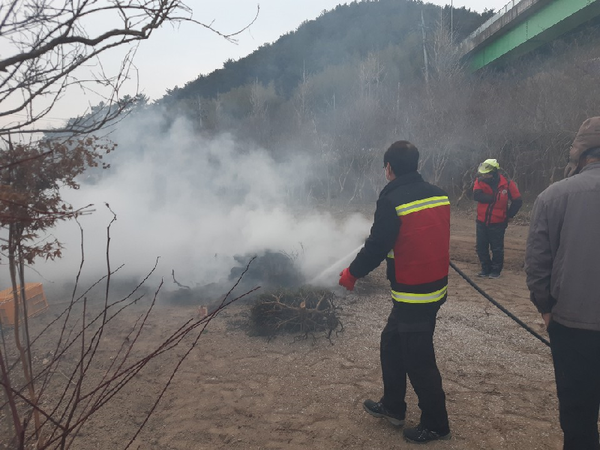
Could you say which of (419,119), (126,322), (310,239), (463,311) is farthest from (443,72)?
(126,322)

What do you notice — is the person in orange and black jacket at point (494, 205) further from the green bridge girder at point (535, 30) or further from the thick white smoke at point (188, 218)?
the green bridge girder at point (535, 30)

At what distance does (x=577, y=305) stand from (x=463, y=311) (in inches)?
142

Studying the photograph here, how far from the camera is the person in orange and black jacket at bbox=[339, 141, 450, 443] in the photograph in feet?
9.02

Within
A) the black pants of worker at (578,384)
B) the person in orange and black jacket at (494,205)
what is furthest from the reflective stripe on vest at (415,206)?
the person in orange and black jacket at (494,205)

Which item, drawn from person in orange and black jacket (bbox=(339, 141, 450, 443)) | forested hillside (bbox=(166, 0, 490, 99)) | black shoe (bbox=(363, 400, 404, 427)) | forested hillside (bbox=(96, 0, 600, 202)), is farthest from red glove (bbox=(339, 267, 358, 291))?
forested hillside (bbox=(166, 0, 490, 99))

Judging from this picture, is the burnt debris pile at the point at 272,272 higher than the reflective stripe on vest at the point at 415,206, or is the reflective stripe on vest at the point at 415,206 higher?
the reflective stripe on vest at the point at 415,206

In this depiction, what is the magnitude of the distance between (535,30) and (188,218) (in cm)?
1791

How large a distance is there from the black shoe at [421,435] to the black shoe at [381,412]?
150 millimetres

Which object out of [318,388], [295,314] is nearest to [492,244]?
[295,314]

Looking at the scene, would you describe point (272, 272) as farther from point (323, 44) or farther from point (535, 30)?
point (323, 44)

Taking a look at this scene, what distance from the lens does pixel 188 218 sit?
11781mm

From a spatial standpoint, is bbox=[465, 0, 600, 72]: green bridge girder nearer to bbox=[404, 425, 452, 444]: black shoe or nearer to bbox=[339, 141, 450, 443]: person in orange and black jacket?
bbox=[339, 141, 450, 443]: person in orange and black jacket

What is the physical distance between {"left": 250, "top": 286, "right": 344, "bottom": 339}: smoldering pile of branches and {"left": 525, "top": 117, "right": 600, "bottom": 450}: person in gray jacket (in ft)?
9.36

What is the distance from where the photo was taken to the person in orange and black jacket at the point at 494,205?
21.9 ft
